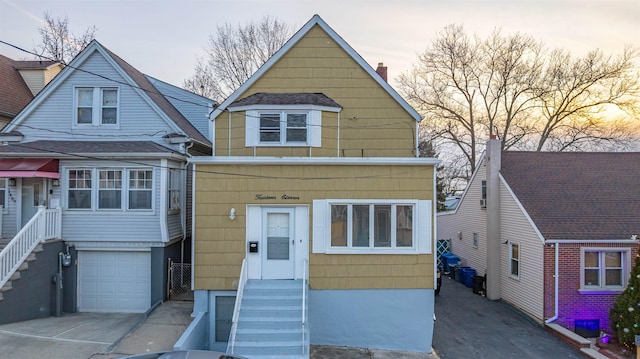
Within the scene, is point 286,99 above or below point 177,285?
above

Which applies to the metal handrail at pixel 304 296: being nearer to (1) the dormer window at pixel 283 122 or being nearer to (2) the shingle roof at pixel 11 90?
(1) the dormer window at pixel 283 122

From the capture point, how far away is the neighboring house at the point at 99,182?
11.2 m

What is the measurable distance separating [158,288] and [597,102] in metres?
30.0

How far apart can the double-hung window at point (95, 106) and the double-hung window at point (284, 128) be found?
4993mm

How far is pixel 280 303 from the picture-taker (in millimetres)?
8938

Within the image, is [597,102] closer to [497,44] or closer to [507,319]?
[497,44]

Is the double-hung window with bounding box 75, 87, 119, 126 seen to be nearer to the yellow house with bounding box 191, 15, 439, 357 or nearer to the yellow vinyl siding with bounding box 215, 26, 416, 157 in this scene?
the yellow vinyl siding with bounding box 215, 26, 416, 157

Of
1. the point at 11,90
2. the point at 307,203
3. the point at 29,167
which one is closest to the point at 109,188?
the point at 29,167

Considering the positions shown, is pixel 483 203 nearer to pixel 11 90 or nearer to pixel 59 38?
pixel 11 90

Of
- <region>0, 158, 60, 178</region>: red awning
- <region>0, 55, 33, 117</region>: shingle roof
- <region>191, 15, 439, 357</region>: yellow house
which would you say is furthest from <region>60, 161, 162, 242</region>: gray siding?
<region>0, 55, 33, 117</region>: shingle roof

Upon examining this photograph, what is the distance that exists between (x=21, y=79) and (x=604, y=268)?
23.8 metres

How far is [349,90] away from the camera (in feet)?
39.0

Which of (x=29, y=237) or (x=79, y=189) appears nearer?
(x=29, y=237)

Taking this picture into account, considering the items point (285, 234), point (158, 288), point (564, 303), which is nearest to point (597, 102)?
point (564, 303)
